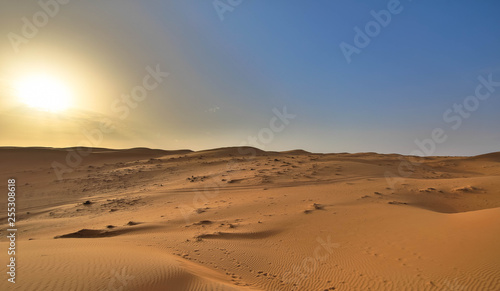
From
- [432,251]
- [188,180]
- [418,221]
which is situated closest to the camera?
[432,251]

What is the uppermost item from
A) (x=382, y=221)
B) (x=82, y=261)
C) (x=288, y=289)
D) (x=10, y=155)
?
(x=10, y=155)

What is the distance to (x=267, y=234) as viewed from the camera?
7.12 m

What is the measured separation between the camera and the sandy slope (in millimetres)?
4031

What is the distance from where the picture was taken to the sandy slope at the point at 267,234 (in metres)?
4.03

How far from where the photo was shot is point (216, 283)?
3.94 meters

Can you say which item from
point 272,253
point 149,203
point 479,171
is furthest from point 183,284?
point 479,171

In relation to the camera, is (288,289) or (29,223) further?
(29,223)

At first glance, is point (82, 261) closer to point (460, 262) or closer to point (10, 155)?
point (460, 262)

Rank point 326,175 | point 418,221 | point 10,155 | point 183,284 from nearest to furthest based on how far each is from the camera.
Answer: point 183,284 < point 418,221 < point 326,175 < point 10,155

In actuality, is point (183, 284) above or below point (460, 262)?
above

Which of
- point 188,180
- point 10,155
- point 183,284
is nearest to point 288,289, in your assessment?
point 183,284

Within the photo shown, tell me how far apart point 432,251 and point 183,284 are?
5320 mm

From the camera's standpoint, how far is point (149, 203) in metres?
Answer: 11.6

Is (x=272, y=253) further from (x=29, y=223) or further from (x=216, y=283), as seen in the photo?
(x=29, y=223)
